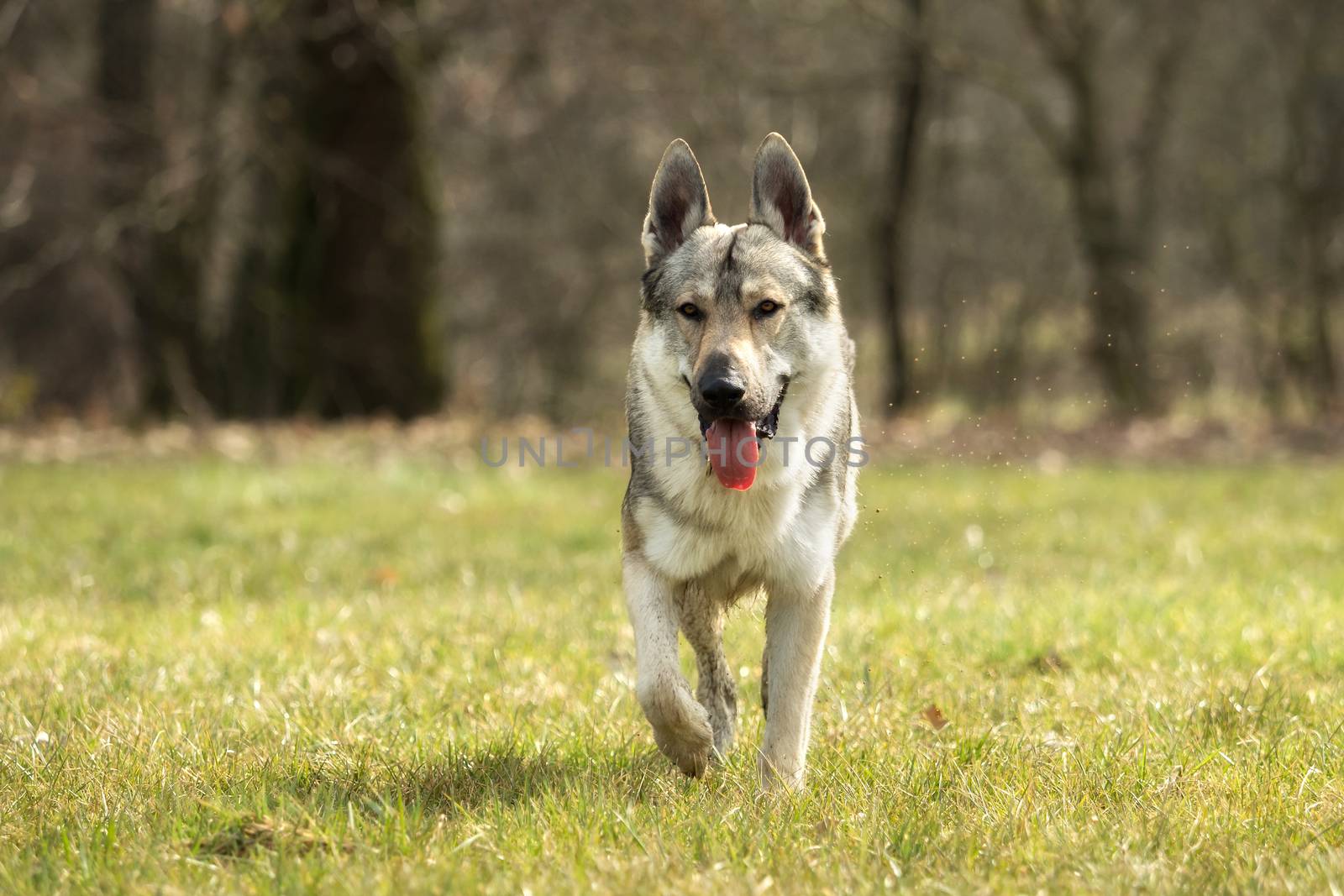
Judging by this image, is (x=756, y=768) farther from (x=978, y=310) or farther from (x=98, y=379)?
(x=978, y=310)

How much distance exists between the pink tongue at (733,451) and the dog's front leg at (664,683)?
37 cm

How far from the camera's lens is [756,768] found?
3740mm

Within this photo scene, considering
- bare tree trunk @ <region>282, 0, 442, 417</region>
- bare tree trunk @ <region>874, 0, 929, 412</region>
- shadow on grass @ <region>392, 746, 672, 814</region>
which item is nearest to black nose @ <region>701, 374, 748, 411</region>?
shadow on grass @ <region>392, 746, 672, 814</region>

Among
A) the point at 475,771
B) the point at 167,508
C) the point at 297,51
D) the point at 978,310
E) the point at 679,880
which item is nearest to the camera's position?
the point at 679,880

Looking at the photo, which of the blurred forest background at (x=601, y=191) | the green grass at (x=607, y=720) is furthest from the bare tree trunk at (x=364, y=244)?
the green grass at (x=607, y=720)

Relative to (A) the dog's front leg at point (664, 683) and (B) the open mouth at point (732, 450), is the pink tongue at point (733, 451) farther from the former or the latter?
(A) the dog's front leg at point (664, 683)

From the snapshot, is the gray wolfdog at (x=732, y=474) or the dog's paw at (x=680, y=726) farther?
the gray wolfdog at (x=732, y=474)

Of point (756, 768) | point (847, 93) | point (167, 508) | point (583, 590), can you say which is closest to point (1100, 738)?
point (756, 768)

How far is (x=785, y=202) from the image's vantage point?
4598 mm

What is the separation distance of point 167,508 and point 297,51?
297 inches

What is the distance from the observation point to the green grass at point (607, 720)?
2932 mm

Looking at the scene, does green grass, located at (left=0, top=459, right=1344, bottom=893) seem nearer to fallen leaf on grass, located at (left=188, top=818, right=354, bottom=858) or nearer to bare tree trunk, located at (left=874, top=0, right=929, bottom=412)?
fallen leaf on grass, located at (left=188, top=818, right=354, bottom=858)

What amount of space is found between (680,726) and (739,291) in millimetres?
1370

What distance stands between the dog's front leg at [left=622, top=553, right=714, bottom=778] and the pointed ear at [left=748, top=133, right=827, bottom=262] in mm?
1375
